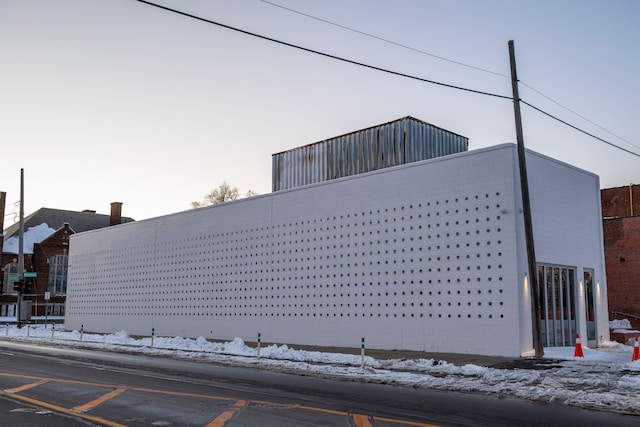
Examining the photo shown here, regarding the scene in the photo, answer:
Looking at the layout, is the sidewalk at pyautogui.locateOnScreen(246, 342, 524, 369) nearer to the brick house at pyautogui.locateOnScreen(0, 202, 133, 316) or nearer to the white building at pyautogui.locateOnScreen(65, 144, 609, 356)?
the white building at pyautogui.locateOnScreen(65, 144, 609, 356)

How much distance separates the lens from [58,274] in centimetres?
7188

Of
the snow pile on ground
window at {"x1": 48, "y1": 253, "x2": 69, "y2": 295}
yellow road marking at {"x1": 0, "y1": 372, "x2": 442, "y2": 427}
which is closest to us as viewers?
yellow road marking at {"x1": 0, "y1": 372, "x2": 442, "y2": 427}

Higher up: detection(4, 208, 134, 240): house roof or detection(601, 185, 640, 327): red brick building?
detection(4, 208, 134, 240): house roof

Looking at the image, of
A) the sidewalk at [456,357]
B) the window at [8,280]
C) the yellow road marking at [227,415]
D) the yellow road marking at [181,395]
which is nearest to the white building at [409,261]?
the sidewalk at [456,357]

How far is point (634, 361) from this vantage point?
17.2m

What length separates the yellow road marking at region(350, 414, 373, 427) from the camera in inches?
344

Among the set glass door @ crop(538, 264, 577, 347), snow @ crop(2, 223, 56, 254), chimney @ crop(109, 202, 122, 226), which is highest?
chimney @ crop(109, 202, 122, 226)

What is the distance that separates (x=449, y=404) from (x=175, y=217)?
2918cm

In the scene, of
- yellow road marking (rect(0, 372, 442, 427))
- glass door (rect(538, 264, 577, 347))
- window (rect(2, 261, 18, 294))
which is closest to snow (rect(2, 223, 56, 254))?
window (rect(2, 261, 18, 294))

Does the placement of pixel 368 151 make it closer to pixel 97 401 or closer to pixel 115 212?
pixel 97 401

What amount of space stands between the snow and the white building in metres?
43.8

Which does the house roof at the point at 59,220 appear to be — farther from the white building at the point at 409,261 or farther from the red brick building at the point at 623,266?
the red brick building at the point at 623,266

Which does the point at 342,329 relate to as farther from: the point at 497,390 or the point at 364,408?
the point at 364,408

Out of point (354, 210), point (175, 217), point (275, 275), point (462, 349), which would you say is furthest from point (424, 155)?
point (175, 217)
